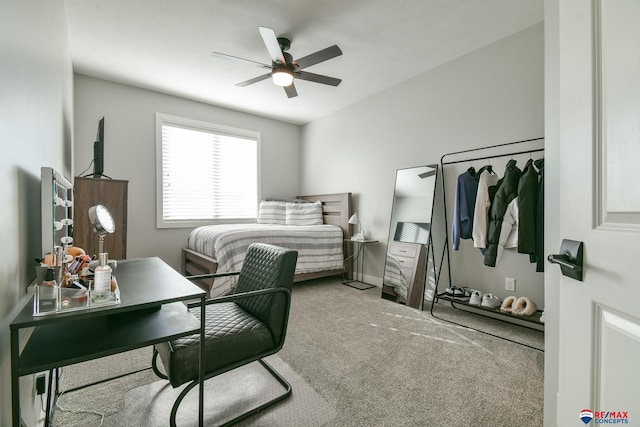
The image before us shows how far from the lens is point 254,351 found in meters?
1.38

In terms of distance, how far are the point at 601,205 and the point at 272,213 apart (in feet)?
13.6

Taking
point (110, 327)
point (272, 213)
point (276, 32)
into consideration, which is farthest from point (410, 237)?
point (110, 327)

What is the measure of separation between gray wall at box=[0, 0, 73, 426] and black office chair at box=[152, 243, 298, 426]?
0.49 meters

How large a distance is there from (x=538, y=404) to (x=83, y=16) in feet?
13.9

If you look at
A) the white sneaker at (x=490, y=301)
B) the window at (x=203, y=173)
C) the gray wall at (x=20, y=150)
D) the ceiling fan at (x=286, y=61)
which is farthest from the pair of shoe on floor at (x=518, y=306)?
the window at (x=203, y=173)

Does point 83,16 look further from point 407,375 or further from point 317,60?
point 407,375

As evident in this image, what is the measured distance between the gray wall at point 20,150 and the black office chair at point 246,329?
0.49m

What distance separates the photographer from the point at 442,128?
3182 millimetres

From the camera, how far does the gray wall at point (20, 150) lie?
798mm

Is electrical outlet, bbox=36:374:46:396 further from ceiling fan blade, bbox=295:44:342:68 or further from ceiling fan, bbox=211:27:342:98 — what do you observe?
ceiling fan blade, bbox=295:44:342:68

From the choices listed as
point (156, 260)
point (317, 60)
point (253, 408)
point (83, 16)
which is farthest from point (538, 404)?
point (83, 16)

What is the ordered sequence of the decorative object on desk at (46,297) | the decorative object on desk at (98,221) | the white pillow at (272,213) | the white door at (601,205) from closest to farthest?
1. the white door at (601,205)
2. the decorative object on desk at (46,297)
3. the decorative object on desk at (98,221)
4. the white pillow at (272,213)

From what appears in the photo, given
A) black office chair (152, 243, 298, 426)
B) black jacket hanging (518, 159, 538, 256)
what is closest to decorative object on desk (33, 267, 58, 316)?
black office chair (152, 243, 298, 426)

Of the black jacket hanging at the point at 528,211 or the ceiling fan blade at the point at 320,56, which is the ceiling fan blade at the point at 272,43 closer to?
the ceiling fan blade at the point at 320,56
